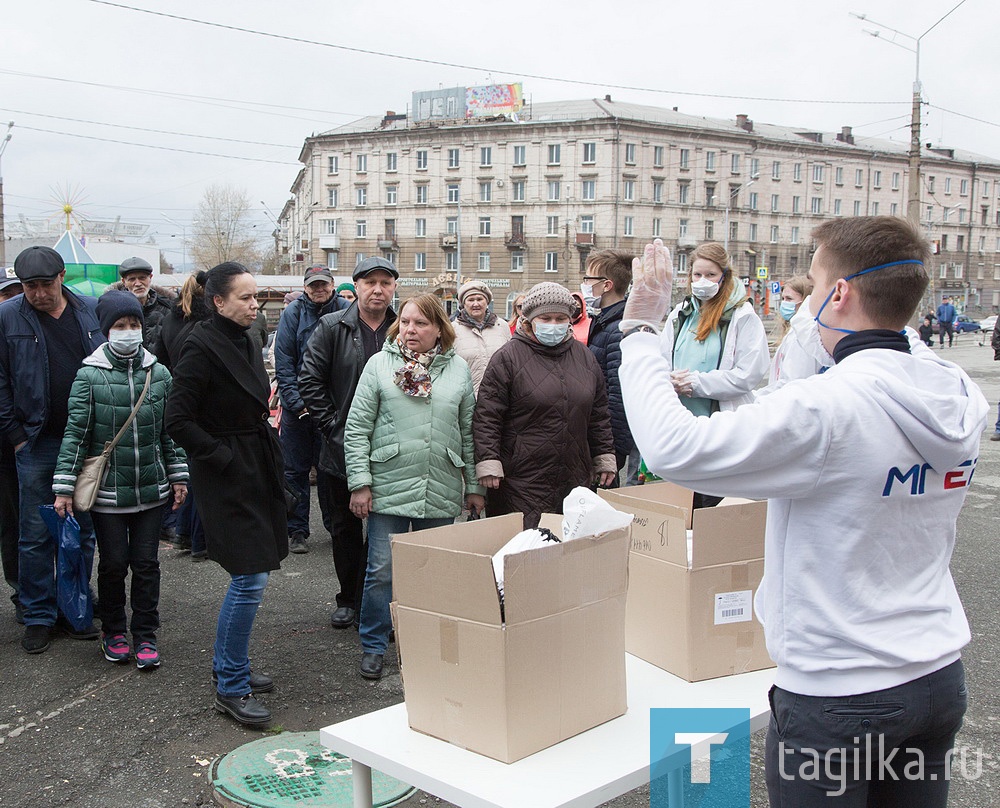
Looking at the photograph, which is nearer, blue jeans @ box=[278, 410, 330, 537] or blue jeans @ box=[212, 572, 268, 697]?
blue jeans @ box=[212, 572, 268, 697]

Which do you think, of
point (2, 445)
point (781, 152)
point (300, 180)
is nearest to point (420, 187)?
point (300, 180)

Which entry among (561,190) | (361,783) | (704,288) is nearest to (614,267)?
(704,288)

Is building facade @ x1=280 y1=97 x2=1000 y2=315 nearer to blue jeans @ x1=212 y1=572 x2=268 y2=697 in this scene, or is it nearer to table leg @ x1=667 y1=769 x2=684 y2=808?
blue jeans @ x1=212 y1=572 x2=268 y2=697

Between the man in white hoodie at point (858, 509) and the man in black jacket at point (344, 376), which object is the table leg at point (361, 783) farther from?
the man in black jacket at point (344, 376)

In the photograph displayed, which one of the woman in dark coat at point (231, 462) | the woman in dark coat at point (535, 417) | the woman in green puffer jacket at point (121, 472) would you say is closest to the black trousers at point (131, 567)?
the woman in green puffer jacket at point (121, 472)

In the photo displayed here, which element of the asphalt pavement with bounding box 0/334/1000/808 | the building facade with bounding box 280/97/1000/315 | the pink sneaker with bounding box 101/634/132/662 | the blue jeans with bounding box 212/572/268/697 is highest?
the building facade with bounding box 280/97/1000/315

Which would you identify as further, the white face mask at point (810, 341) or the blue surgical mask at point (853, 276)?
the white face mask at point (810, 341)

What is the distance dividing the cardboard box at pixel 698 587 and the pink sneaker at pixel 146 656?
8.87 ft

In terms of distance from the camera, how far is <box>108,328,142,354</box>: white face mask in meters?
4.26

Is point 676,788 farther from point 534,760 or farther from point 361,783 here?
point 361,783

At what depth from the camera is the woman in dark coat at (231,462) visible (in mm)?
3668

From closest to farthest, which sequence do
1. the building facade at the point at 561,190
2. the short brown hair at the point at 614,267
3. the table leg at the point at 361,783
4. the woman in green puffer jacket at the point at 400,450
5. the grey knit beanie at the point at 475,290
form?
the table leg at the point at 361,783
the woman in green puffer jacket at the point at 400,450
the short brown hair at the point at 614,267
the grey knit beanie at the point at 475,290
the building facade at the point at 561,190

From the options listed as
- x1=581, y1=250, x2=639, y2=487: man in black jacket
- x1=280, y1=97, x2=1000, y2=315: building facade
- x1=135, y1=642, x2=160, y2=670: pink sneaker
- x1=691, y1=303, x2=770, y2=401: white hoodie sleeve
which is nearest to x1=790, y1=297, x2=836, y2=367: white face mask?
x1=691, y1=303, x2=770, y2=401: white hoodie sleeve

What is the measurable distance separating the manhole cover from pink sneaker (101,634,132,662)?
116 centimetres
